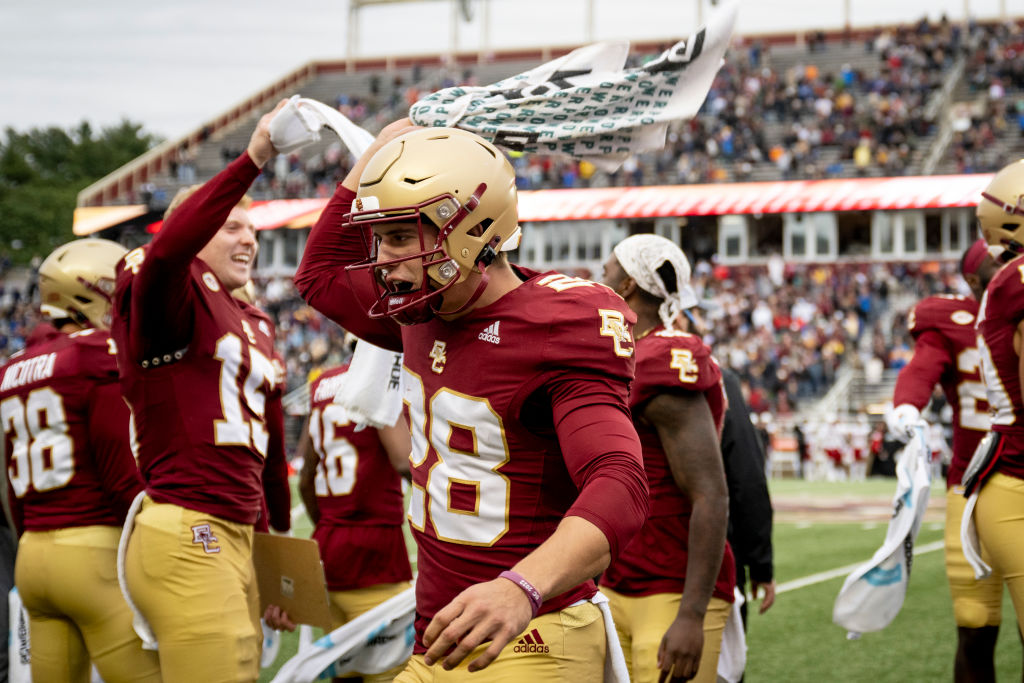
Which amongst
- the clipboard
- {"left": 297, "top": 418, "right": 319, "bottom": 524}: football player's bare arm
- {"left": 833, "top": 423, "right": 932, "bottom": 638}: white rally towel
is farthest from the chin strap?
{"left": 833, "top": 423, "right": 932, "bottom": 638}: white rally towel

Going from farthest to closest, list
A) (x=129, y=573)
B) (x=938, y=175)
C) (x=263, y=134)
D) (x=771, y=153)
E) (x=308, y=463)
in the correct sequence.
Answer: (x=771, y=153) < (x=938, y=175) < (x=308, y=463) < (x=129, y=573) < (x=263, y=134)

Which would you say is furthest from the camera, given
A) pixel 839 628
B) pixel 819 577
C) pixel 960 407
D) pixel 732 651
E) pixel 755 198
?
pixel 755 198

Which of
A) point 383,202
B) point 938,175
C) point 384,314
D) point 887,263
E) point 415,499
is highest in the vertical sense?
point 383,202

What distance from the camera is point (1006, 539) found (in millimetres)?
4262

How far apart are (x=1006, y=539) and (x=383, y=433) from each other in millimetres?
2395

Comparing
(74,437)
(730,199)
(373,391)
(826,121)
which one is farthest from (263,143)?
(826,121)

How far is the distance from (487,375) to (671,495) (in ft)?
4.89

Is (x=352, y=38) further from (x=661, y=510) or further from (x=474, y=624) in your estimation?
(x=474, y=624)

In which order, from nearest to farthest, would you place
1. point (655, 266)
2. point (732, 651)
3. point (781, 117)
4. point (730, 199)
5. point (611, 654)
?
1. point (611, 654)
2. point (655, 266)
3. point (732, 651)
4. point (730, 199)
5. point (781, 117)

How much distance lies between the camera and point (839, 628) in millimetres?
7672

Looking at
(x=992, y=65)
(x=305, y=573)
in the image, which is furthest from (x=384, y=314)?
(x=992, y=65)

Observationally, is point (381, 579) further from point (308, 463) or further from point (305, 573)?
point (305, 573)

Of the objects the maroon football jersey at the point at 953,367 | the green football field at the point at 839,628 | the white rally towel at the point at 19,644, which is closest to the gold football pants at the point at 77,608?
the white rally towel at the point at 19,644

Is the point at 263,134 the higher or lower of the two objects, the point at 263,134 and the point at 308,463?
the higher
